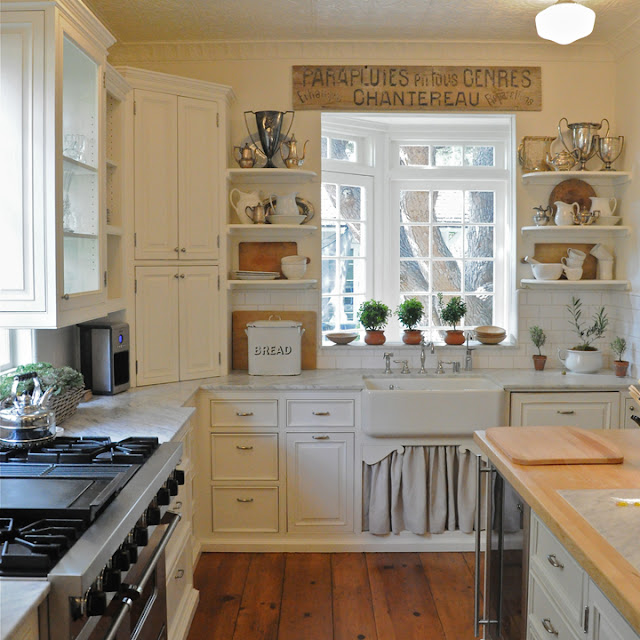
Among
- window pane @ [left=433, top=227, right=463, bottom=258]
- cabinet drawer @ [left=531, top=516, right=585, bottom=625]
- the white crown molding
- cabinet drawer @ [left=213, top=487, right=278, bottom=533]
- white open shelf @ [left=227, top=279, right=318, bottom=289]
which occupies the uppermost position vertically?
the white crown molding

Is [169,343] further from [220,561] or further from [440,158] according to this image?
[440,158]

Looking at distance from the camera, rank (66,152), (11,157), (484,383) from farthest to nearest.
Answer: (484,383) → (66,152) → (11,157)

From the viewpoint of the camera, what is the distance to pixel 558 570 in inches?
81.5

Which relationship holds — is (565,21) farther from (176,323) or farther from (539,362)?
(176,323)

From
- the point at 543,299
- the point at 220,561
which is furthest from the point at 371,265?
the point at 220,561

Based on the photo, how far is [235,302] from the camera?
179 inches

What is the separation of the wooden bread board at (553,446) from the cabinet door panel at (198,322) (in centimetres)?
190

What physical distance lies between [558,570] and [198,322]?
256 centimetres

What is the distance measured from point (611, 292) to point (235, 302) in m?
2.26

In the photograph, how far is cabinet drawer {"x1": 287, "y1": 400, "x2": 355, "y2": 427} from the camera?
4008mm

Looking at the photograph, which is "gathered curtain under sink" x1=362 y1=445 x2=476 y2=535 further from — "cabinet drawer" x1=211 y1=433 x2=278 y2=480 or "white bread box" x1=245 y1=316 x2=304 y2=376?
"white bread box" x1=245 y1=316 x2=304 y2=376

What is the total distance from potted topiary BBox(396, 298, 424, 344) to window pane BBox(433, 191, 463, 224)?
0.66 m

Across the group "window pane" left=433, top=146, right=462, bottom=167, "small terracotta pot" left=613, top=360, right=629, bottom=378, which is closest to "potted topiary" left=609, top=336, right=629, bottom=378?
"small terracotta pot" left=613, top=360, right=629, bottom=378

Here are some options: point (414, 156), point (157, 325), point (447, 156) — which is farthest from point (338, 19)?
point (157, 325)
